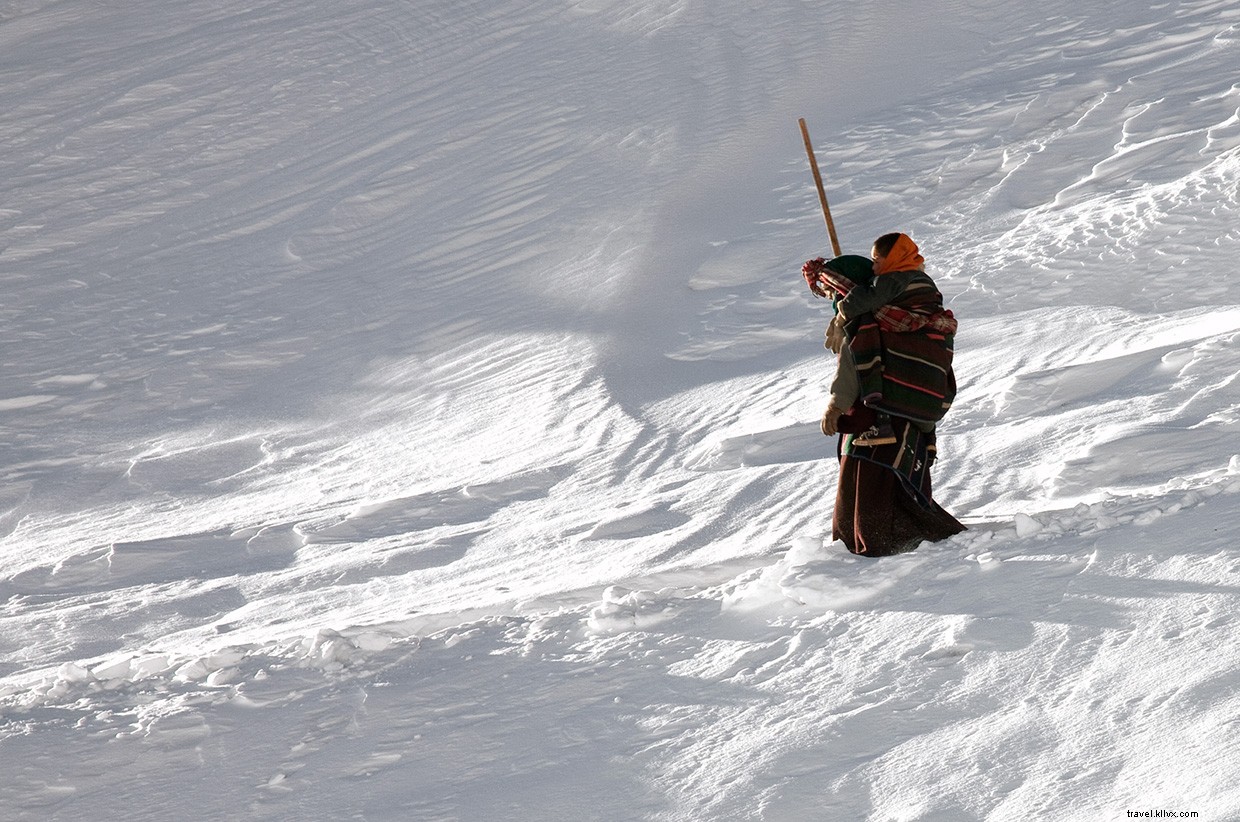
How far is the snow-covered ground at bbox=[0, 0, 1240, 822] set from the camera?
3586 mm

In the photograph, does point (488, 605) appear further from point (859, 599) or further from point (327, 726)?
point (859, 599)

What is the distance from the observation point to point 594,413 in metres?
8.26

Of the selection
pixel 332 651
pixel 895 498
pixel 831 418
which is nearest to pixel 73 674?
pixel 332 651

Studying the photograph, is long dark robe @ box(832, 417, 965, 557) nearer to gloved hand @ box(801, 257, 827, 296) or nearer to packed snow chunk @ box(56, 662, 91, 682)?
gloved hand @ box(801, 257, 827, 296)

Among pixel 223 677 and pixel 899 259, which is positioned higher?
pixel 899 259

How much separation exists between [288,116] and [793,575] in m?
12.3

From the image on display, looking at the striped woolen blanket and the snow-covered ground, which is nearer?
the snow-covered ground

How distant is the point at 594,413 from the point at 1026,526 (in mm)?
4160

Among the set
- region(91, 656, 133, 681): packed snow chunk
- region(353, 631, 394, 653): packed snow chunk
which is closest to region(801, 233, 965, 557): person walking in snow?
region(353, 631, 394, 653): packed snow chunk

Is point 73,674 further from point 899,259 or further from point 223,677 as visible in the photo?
point 899,259

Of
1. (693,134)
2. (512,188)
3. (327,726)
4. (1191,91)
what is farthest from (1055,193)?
(327,726)

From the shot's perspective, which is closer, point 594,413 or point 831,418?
point 831,418

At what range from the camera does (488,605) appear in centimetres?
520

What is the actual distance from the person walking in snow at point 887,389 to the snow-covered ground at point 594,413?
17cm
